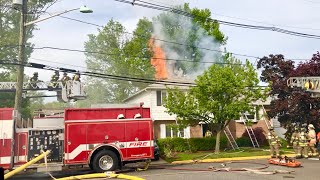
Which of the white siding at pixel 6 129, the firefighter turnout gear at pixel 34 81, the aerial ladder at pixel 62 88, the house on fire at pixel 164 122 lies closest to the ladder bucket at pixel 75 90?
the aerial ladder at pixel 62 88

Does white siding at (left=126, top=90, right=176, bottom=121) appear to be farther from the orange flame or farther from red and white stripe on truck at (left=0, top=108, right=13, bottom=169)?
the orange flame

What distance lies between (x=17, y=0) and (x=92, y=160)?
6550 mm

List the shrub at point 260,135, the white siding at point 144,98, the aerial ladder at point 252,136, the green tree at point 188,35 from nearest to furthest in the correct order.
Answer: the aerial ladder at point 252,136
the shrub at point 260,135
the white siding at point 144,98
the green tree at point 188,35

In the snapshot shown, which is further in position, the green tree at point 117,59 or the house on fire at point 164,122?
the green tree at point 117,59

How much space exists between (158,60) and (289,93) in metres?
26.0

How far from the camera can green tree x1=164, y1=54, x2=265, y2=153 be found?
19.5m

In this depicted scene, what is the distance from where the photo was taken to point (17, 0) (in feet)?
44.8

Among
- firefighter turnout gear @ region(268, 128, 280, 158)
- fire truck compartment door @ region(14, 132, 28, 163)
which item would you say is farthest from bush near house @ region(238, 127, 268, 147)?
fire truck compartment door @ region(14, 132, 28, 163)

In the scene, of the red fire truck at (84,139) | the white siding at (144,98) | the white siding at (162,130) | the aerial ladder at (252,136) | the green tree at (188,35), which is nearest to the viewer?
the red fire truck at (84,139)

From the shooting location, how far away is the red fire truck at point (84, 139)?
1240 centimetres

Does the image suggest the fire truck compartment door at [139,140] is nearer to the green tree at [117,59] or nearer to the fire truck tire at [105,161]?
the fire truck tire at [105,161]

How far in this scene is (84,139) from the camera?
42.3 feet

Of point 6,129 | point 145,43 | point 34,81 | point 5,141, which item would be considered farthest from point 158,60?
point 5,141

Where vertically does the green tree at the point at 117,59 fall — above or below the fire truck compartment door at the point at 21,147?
above
